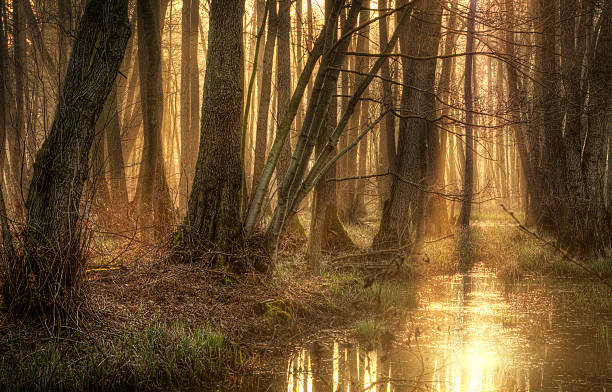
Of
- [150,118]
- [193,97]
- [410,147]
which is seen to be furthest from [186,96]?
[410,147]

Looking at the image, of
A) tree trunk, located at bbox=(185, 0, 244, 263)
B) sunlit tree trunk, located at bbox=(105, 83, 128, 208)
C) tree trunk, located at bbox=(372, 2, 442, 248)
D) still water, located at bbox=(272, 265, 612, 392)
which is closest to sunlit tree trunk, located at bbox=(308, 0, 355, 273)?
tree trunk, located at bbox=(372, 2, 442, 248)

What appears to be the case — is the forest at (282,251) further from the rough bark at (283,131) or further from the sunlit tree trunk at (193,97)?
the sunlit tree trunk at (193,97)

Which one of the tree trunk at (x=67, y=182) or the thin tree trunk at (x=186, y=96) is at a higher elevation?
the thin tree trunk at (x=186, y=96)

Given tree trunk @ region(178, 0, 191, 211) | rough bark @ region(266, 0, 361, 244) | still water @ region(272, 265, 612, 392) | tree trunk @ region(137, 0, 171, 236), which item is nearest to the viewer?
still water @ region(272, 265, 612, 392)

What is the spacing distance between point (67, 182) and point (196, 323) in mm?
1887

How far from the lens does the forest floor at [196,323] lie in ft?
14.5

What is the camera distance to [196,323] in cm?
576

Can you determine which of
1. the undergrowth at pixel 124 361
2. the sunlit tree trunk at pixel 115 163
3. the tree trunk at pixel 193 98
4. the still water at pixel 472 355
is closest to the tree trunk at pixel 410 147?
the still water at pixel 472 355

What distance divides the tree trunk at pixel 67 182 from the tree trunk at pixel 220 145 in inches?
71.8

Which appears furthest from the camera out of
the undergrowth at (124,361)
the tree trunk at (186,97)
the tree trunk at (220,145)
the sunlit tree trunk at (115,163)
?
the tree trunk at (186,97)

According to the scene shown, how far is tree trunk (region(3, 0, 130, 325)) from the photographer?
15.8ft

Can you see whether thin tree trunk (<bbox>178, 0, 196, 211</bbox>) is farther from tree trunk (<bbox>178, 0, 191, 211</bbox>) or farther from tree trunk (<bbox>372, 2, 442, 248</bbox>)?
tree trunk (<bbox>372, 2, 442, 248</bbox>)

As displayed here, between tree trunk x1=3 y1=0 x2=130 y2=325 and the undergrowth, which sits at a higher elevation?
tree trunk x1=3 y1=0 x2=130 y2=325

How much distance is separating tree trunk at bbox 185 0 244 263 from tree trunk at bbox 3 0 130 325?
5.98 ft
